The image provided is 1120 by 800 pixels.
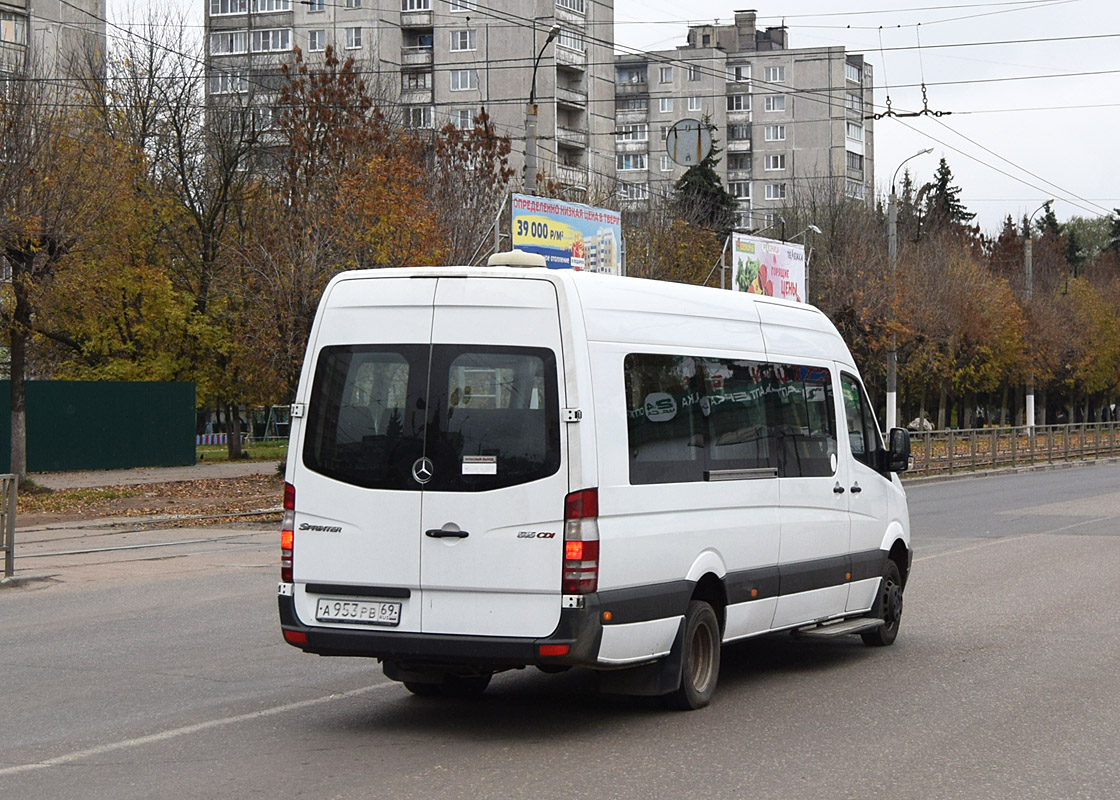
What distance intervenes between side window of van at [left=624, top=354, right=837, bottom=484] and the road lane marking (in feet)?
7.63

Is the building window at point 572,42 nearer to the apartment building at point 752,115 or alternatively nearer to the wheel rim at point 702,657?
the apartment building at point 752,115

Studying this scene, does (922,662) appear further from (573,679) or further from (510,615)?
(510,615)

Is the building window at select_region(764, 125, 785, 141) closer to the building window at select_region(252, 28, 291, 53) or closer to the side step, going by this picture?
the building window at select_region(252, 28, 291, 53)

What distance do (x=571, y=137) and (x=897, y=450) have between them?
70.2 meters

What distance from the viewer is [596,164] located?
8350 cm

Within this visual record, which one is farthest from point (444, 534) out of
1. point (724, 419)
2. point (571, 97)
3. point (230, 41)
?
point (230, 41)

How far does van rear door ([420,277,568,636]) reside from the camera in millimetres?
7297

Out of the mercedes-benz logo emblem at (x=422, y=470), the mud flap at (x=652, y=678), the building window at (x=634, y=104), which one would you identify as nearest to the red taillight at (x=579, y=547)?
the mercedes-benz logo emblem at (x=422, y=470)

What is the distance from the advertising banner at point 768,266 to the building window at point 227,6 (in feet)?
151

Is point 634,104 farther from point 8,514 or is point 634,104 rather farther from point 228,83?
point 8,514

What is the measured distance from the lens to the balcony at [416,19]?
78688 millimetres

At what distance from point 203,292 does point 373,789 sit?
36.5 meters

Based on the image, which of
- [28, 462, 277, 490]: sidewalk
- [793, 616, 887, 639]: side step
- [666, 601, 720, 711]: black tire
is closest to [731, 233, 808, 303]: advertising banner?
[28, 462, 277, 490]: sidewalk

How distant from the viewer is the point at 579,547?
23.7ft
